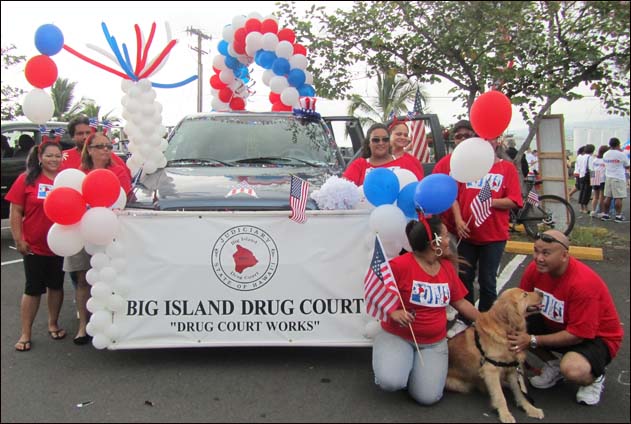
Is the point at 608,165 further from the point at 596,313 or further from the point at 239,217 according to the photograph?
the point at 239,217

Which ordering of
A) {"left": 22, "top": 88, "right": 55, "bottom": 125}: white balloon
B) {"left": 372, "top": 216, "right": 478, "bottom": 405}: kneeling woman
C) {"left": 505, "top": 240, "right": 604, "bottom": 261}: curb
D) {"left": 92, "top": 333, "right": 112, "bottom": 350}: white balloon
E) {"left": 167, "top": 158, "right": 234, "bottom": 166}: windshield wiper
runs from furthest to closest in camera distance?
{"left": 505, "top": 240, "right": 604, "bottom": 261}: curb
{"left": 167, "top": 158, "right": 234, "bottom": 166}: windshield wiper
{"left": 22, "top": 88, "right": 55, "bottom": 125}: white balloon
{"left": 92, "top": 333, "right": 112, "bottom": 350}: white balloon
{"left": 372, "top": 216, "right": 478, "bottom": 405}: kneeling woman

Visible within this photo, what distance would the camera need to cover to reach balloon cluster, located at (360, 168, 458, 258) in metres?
3.73

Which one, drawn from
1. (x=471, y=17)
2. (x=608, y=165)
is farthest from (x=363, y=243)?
(x=608, y=165)

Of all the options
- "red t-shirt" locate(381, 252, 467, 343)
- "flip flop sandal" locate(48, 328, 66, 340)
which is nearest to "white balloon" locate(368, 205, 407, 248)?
"red t-shirt" locate(381, 252, 467, 343)

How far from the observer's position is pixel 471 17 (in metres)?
6.64

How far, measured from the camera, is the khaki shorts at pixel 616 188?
12656 mm

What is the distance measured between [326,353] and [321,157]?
6.31 feet

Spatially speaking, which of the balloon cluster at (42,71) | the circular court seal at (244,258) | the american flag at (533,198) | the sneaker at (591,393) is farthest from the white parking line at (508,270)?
the balloon cluster at (42,71)

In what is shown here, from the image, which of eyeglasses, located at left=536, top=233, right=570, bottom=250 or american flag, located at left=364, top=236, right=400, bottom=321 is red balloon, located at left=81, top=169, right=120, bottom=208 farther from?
eyeglasses, located at left=536, top=233, right=570, bottom=250

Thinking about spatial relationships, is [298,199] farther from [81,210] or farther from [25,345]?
[25,345]

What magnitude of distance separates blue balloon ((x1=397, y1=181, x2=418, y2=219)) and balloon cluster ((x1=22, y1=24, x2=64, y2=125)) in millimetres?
3111

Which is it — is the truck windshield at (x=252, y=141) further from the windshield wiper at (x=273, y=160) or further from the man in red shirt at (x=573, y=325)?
the man in red shirt at (x=573, y=325)

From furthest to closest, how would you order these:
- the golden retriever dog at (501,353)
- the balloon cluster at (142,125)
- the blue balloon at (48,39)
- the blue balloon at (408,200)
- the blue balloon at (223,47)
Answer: the blue balloon at (223,47) → the balloon cluster at (142,125) → the blue balloon at (48,39) → the blue balloon at (408,200) → the golden retriever dog at (501,353)

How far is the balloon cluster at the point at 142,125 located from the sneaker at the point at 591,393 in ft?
12.3
